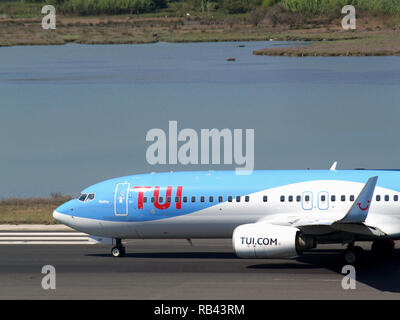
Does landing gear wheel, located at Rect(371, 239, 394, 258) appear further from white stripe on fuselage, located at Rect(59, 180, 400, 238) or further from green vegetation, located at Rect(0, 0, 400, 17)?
green vegetation, located at Rect(0, 0, 400, 17)

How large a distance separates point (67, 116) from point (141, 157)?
23.2m

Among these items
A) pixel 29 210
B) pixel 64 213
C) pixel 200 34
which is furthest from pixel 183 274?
pixel 200 34

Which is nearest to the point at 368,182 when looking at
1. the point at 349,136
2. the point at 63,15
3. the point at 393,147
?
the point at 393,147

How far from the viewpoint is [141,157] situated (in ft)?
232

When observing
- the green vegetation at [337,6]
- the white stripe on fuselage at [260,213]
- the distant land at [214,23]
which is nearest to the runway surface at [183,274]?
the white stripe on fuselage at [260,213]

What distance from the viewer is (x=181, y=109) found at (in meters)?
89.8

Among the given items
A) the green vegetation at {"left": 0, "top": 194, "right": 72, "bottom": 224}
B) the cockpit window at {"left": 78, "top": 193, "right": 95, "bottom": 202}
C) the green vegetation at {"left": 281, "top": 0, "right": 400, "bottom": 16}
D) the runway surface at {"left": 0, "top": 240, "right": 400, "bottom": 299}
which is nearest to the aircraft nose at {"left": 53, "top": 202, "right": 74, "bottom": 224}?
the cockpit window at {"left": 78, "top": 193, "right": 95, "bottom": 202}

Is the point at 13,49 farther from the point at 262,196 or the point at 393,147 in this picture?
the point at 262,196

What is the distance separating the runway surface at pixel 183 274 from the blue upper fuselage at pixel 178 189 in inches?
85.1

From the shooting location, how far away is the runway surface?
31453mm

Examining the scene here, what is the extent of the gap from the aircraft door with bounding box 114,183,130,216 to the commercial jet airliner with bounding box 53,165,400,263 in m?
0.02

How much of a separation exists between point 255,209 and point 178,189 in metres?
3.45

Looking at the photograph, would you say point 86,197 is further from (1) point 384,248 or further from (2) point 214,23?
(2) point 214,23

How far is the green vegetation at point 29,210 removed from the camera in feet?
164
